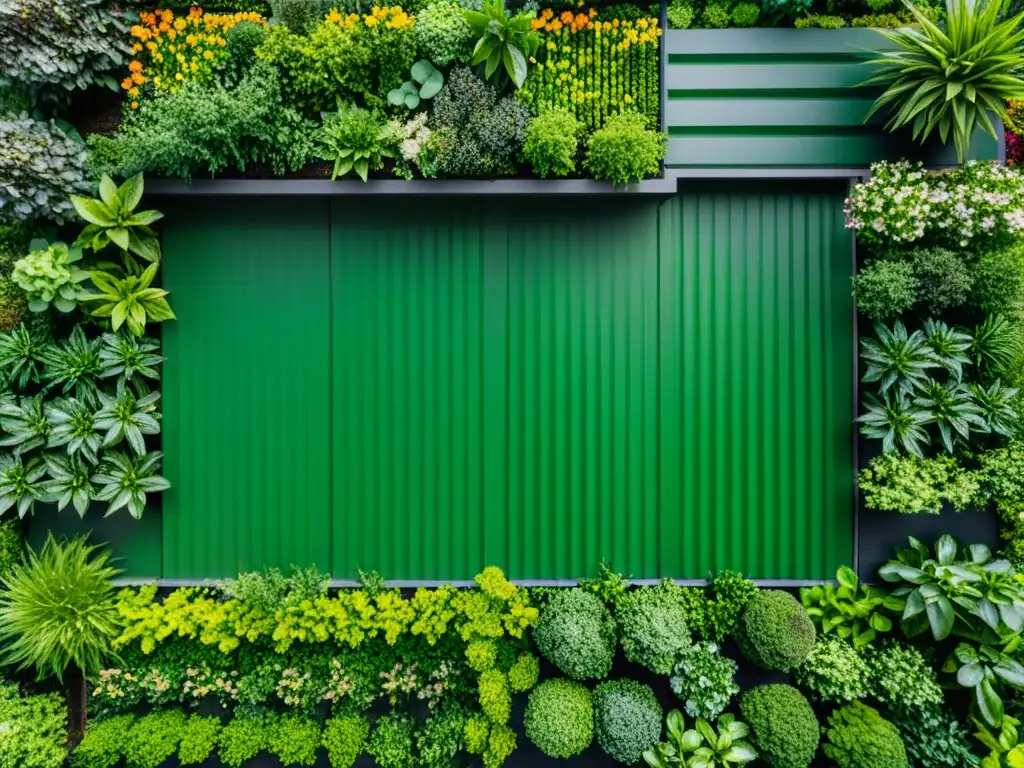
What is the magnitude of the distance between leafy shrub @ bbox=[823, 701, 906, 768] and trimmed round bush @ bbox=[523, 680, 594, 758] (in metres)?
1.70

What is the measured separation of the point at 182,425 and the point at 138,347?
66 cm

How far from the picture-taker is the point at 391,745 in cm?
379

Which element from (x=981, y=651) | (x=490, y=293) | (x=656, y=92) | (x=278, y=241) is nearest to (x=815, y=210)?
(x=656, y=92)

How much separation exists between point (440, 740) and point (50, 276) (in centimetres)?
424

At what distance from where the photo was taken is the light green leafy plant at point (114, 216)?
3.63 m

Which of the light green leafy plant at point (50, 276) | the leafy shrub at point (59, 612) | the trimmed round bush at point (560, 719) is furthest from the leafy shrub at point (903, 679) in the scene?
the light green leafy plant at point (50, 276)

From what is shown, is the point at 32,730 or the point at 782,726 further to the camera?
the point at 32,730

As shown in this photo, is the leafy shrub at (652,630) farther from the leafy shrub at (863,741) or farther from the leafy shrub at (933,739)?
the leafy shrub at (933,739)

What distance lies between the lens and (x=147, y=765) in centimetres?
371

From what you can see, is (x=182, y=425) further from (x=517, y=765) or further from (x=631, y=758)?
(x=631, y=758)

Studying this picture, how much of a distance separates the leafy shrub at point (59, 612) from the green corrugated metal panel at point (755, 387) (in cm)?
428

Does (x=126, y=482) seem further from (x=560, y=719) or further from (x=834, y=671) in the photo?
(x=834, y=671)

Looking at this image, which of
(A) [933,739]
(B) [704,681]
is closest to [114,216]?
(B) [704,681]

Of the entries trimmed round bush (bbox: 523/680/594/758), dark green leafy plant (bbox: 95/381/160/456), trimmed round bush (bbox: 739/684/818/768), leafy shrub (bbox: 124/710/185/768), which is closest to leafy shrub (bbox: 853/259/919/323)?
trimmed round bush (bbox: 739/684/818/768)
